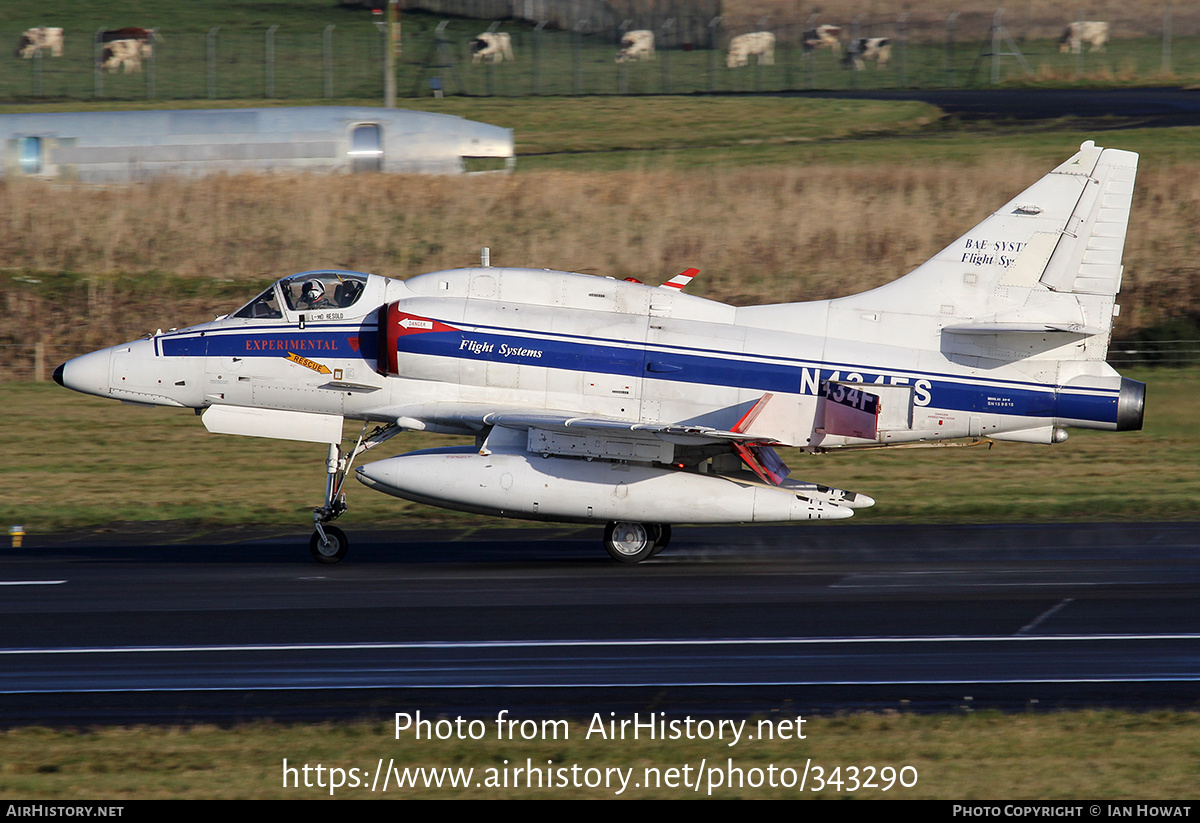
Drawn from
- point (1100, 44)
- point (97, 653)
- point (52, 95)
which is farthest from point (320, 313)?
point (1100, 44)

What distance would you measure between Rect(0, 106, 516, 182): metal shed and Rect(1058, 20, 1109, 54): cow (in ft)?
96.9

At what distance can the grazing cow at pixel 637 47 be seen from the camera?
5684 cm

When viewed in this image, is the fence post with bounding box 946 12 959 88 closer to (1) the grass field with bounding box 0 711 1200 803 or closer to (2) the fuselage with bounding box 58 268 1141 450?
(2) the fuselage with bounding box 58 268 1141 450

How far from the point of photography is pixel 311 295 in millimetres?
16453

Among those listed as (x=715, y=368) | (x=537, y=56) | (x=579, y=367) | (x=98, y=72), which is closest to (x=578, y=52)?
(x=537, y=56)

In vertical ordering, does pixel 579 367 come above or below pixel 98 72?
below

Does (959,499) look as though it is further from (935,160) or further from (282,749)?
(935,160)

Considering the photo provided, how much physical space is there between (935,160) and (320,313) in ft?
88.3

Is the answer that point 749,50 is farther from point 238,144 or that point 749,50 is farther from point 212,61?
point 238,144

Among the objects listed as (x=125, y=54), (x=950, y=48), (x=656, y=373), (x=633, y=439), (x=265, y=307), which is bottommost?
(x=633, y=439)

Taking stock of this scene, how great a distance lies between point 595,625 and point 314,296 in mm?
6450

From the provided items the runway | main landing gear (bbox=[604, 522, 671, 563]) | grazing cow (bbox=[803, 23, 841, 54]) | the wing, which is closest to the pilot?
the wing

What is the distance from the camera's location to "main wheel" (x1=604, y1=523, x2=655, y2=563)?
52.2 ft
